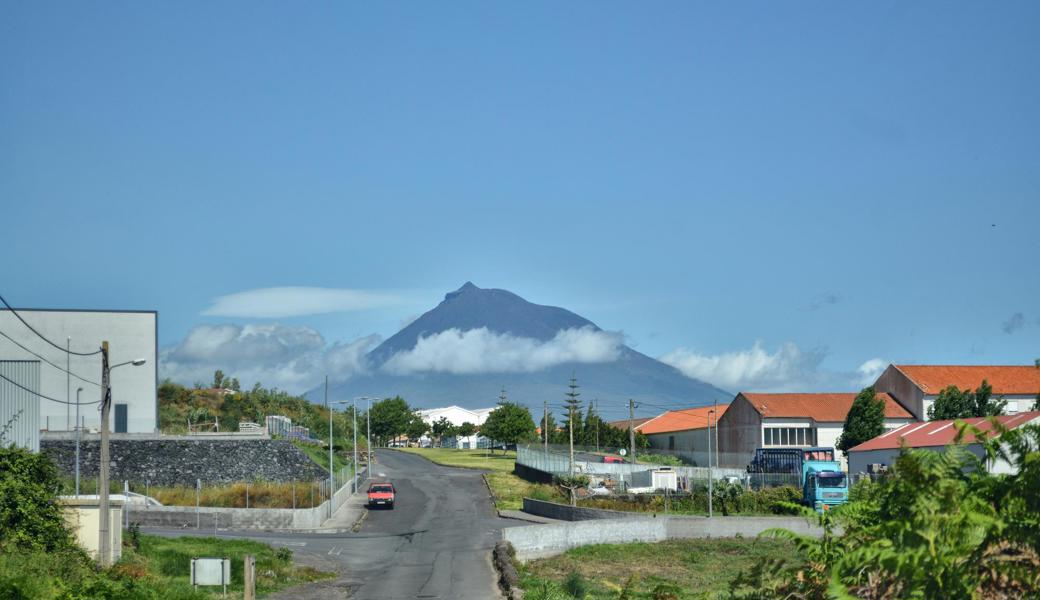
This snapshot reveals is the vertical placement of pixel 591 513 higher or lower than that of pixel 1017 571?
lower

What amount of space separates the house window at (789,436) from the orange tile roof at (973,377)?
1097 centimetres

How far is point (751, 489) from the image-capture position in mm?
63031

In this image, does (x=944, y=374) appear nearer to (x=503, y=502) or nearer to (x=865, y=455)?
(x=865, y=455)

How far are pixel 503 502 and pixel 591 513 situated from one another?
1623 cm

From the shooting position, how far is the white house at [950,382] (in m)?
102

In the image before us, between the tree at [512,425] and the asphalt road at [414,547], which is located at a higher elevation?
the tree at [512,425]

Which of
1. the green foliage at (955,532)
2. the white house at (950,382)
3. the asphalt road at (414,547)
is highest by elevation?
the white house at (950,382)

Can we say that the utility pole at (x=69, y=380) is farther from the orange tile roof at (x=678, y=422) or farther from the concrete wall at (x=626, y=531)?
the orange tile roof at (x=678, y=422)

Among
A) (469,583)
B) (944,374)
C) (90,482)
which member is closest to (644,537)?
(469,583)

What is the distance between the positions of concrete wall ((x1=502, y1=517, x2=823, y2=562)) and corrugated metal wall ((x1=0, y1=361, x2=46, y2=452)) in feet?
73.0

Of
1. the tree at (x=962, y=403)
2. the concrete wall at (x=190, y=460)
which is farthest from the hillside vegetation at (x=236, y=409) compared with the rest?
the tree at (x=962, y=403)

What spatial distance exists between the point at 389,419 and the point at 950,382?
295 feet

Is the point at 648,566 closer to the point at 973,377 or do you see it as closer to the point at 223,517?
the point at 223,517

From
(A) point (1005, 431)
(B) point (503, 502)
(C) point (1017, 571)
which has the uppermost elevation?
(A) point (1005, 431)
